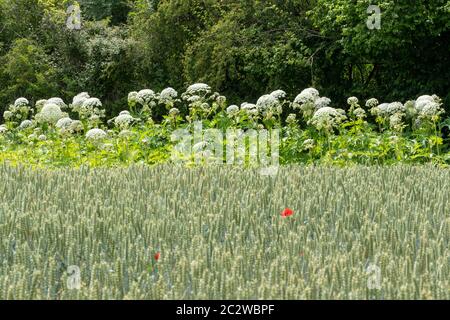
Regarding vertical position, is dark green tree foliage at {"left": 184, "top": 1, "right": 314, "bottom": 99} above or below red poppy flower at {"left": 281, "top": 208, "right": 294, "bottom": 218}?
above

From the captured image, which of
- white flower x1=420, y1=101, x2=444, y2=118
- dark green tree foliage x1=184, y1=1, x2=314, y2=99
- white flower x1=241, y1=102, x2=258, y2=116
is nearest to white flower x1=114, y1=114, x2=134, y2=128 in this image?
white flower x1=241, y1=102, x2=258, y2=116

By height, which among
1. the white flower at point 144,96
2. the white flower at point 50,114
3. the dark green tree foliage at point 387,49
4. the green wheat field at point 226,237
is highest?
the dark green tree foliage at point 387,49

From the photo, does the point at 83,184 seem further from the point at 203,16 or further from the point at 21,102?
→ the point at 203,16

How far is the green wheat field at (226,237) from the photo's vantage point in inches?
104

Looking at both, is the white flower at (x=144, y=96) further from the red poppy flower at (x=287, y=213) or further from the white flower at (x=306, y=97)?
the red poppy flower at (x=287, y=213)

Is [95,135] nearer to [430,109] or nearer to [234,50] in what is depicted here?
[430,109]

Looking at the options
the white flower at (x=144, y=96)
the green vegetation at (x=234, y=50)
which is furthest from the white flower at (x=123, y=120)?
the green vegetation at (x=234, y=50)

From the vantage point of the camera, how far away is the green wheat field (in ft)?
8.68

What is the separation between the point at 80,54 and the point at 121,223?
19.2m

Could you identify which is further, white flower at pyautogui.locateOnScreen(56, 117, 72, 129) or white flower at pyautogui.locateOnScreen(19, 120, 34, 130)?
white flower at pyautogui.locateOnScreen(19, 120, 34, 130)

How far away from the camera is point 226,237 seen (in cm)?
331

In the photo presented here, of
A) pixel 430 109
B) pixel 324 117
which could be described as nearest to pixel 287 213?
pixel 324 117

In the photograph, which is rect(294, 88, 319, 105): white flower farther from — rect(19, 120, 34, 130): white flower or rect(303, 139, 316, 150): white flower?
rect(19, 120, 34, 130): white flower

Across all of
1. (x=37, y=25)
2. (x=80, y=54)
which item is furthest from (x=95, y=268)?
(x=37, y=25)
